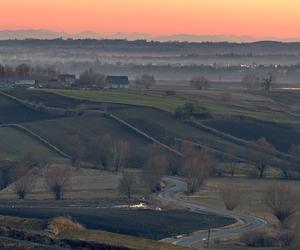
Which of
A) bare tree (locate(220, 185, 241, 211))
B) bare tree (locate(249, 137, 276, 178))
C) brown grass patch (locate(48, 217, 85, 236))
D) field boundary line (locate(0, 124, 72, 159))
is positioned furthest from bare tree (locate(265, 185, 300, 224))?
field boundary line (locate(0, 124, 72, 159))

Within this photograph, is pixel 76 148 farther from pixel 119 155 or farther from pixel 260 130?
pixel 260 130

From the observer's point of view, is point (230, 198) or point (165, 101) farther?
point (165, 101)

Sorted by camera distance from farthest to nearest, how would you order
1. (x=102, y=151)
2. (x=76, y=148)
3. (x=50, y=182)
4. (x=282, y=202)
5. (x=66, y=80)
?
(x=66, y=80)
(x=76, y=148)
(x=102, y=151)
(x=50, y=182)
(x=282, y=202)

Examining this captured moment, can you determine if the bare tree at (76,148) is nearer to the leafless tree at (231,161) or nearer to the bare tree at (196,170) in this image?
the leafless tree at (231,161)

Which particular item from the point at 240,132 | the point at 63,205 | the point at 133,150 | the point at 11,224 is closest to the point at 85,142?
the point at 133,150

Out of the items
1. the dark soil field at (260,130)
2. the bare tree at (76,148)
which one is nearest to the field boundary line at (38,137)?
the bare tree at (76,148)

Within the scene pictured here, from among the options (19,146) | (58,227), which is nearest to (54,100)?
(19,146)
